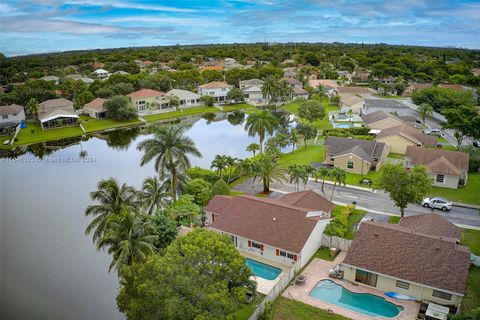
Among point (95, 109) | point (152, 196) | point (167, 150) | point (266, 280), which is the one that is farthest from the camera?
point (95, 109)

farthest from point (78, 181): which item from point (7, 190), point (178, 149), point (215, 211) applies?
point (215, 211)

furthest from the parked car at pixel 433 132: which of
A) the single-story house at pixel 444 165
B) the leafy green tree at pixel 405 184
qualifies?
the leafy green tree at pixel 405 184

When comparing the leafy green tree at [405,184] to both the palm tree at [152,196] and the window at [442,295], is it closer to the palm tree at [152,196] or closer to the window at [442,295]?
the window at [442,295]

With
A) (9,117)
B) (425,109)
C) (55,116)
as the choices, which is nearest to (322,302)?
(425,109)

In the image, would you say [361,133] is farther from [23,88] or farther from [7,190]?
[23,88]

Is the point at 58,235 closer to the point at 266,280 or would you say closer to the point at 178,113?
the point at 266,280

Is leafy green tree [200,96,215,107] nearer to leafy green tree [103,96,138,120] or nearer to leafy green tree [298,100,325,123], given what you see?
leafy green tree [103,96,138,120]
